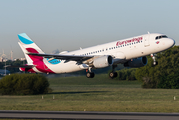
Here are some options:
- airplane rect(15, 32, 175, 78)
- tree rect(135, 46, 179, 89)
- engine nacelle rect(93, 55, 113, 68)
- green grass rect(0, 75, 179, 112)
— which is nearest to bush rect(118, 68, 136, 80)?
tree rect(135, 46, 179, 89)

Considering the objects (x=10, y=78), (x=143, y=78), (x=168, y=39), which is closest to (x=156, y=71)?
(x=143, y=78)

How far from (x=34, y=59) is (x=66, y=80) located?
85.1 metres

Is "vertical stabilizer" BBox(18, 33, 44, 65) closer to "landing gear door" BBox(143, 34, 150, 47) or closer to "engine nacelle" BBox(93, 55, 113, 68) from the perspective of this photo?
"engine nacelle" BBox(93, 55, 113, 68)

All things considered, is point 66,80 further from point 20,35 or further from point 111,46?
point 111,46

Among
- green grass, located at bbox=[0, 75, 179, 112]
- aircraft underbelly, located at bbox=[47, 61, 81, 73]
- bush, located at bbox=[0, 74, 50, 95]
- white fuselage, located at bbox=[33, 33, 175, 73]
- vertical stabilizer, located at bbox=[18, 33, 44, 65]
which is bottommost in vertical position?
green grass, located at bbox=[0, 75, 179, 112]

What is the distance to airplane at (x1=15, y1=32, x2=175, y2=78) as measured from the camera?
139ft

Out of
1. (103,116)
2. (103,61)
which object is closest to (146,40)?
(103,61)

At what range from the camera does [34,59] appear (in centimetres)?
5719

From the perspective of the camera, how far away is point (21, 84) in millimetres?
78625

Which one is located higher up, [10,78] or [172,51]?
[172,51]

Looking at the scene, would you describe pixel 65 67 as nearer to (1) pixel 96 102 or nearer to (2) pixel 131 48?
(1) pixel 96 102

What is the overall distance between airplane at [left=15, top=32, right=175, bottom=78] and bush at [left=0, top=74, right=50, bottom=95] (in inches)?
906

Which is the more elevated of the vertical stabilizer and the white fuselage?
the vertical stabilizer

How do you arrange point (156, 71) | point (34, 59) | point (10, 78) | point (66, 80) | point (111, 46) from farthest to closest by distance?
point (66, 80) < point (156, 71) < point (10, 78) < point (34, 59) < point (111, 46)
